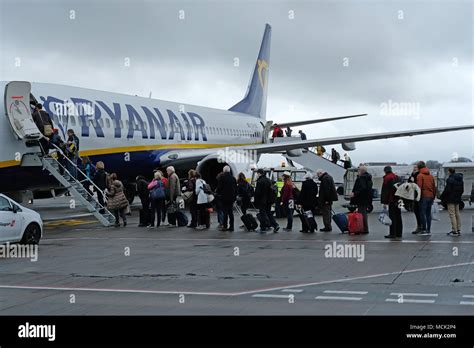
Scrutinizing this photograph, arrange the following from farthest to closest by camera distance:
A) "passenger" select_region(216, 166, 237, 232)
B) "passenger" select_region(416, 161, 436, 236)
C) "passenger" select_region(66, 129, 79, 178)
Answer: "passenger" select_region(66, 129, 79, 178), "passenger" select_region(216, 166, 237, 232), "passenger" select_region(416, 161, 436, 236)

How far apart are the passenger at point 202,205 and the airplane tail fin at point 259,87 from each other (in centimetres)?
2092

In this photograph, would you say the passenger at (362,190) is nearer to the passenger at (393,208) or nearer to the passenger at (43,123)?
the passenger at (393,208)

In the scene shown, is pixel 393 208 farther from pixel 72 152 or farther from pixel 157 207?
pixel 72 152

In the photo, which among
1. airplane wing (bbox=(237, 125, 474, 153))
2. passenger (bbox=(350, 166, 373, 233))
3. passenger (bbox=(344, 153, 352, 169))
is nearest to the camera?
passenger (bbox=(350, 166, 373, 233))

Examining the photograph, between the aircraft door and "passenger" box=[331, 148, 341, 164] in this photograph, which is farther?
"passenger" box=[331, 148, 341, 164]

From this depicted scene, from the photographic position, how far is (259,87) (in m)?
43.2

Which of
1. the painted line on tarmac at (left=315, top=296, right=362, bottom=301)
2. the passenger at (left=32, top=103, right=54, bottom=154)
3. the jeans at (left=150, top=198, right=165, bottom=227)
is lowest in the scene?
the painted line on tarmac at (left=315, top=296, right=362, bottom=301)

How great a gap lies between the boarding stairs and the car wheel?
4596 mm

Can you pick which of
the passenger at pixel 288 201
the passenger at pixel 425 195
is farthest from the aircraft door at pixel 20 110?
the passenger at pixel 425 195

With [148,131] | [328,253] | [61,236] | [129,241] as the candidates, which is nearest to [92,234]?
[61,236]

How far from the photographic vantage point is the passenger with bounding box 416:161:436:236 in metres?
17.5

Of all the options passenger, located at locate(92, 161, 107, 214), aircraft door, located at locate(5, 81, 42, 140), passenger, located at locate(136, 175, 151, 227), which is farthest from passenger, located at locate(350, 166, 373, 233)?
aircraft door, located at locate(5, 81, 42, 140)

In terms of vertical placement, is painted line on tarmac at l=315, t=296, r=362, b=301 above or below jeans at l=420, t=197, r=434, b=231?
below

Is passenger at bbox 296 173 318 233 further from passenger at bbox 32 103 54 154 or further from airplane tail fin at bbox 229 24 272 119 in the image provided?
airplane tail fin at bbox 229 24 272 119
